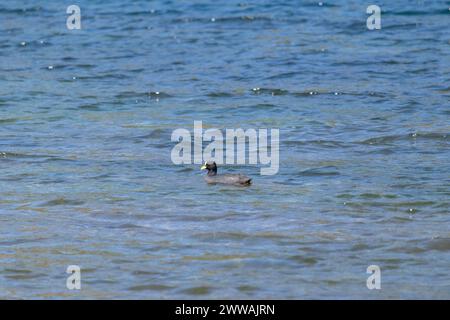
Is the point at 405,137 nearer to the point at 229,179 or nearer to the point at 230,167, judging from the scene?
the point at 230,167

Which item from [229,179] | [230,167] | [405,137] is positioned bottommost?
[229,179]

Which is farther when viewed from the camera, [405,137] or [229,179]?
[405,137]

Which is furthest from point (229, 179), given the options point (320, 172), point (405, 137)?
point (405, 137)

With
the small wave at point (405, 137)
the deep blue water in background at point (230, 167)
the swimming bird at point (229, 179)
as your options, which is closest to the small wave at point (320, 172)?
the deep blue water in background at point (230, 167)

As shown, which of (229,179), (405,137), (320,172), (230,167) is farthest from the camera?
(405,137)

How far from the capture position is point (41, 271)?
807 cm

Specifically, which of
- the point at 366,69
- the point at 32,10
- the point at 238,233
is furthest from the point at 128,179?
the point at 32,10

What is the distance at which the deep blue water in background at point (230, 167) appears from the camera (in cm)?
803

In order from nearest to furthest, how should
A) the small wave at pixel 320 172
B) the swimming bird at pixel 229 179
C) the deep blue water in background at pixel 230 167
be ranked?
the deep blue water in background at pixel 230 167
the swimming bird at pixel 229 179
the small wave at pixel 320 172

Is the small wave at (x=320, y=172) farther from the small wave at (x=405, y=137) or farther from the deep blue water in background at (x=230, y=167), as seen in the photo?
the small wave at (x=405, y=137)

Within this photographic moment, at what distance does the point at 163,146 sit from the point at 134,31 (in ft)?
28.4

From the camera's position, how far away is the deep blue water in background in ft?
26.3

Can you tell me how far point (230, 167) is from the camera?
11461 millimetres

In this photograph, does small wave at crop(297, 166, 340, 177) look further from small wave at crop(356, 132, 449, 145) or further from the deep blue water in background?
small wave at crop(356, 132, 449, 145)
